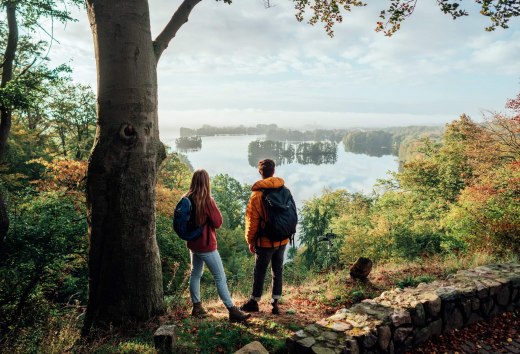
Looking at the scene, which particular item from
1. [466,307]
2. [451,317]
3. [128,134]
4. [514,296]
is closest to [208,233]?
[128,134]

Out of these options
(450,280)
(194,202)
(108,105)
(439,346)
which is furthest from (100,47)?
(450,280)

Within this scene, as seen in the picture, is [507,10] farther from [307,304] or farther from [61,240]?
[61,240]

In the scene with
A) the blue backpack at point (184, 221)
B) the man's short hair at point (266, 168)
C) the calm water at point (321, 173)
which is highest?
the man's short hair at point (266, 168)

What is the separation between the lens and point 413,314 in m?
3.91

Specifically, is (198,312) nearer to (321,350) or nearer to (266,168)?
(321,350)

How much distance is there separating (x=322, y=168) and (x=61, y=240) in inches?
5928

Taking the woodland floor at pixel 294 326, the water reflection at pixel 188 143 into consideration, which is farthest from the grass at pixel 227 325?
→ the water reflection at pixel 188 143

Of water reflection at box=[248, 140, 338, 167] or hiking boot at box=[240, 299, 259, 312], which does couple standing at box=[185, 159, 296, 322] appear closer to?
hiking boot at box=[240, 299, 259, 312]

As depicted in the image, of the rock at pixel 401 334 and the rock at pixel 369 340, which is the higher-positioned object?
the rock at pixel 369 340

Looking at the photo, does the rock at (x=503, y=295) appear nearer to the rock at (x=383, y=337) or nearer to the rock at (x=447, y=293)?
the rock at (x=447, y=293)

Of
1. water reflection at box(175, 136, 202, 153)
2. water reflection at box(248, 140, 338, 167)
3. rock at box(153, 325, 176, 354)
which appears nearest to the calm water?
water reflection at box(248, 140, 338, 167)

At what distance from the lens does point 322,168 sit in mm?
153000

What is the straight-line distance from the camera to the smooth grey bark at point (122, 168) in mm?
3484

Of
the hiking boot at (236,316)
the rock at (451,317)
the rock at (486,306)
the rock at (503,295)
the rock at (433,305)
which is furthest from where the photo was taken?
the rock at (503,295)
